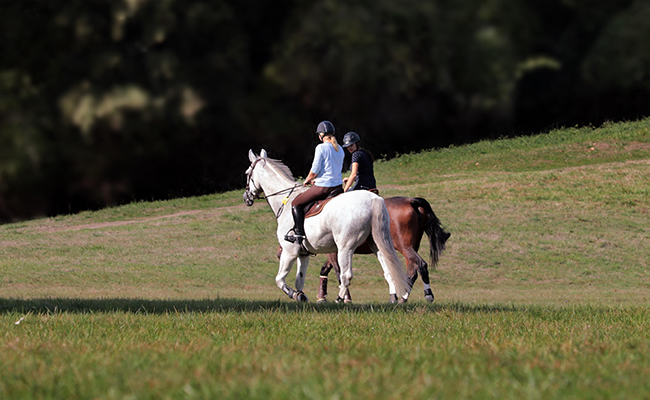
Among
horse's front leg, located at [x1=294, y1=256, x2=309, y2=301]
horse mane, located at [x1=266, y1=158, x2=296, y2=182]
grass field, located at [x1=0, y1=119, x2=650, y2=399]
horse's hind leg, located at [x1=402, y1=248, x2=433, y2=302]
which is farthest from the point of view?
horse's hind leg, located at [x1=402, y1=248, x2=433, y2=302]

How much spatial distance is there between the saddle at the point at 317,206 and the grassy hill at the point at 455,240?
9.94 ft

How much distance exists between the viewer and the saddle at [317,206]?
11.1 meters

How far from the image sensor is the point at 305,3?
1178cm

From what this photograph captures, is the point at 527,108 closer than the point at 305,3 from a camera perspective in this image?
No

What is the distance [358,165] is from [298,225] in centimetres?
179

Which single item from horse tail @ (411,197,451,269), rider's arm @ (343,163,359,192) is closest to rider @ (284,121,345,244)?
rider's arm @ (343,163,359,192)

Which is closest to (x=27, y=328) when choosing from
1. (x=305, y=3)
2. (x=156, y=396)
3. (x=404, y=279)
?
(x=156, y=396)

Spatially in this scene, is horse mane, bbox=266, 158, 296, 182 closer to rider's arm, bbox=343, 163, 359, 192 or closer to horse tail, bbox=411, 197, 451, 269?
rider's arm, bbox=343, 163, 359, 192

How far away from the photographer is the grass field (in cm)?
393

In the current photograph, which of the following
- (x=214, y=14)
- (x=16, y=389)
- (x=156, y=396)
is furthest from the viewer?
(x=214, y=14)

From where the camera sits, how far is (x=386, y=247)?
10.6 meters

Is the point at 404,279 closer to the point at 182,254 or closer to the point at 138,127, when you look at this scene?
the point at 138,127

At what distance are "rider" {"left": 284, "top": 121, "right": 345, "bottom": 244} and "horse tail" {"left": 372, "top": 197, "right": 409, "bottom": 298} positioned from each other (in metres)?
0.92

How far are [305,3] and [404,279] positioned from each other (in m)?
4.65
